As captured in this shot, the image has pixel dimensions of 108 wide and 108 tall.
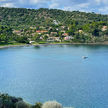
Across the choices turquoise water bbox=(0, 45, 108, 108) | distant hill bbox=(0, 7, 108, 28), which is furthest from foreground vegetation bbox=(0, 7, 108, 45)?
turquoise water bbox=(0, 45, 108, 108)

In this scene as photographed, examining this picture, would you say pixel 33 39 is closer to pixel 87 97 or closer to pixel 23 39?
pixel 23 39

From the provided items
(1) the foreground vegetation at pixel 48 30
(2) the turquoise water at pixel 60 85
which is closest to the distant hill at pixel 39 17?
(1) the foreground vegetation at pixel 48 30

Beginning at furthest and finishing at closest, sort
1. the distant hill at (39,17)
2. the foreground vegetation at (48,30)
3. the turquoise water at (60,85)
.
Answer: the distant hill at (39,17) → the foreground vegetation at (48,30) → the turquoise water at (60,85)

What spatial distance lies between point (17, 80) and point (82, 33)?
72.0 meters

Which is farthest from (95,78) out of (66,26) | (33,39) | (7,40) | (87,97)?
(66,26)

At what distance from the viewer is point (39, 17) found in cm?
14662

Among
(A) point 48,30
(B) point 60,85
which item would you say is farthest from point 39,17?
(B) point 60,85

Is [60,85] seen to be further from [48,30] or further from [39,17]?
[39,17]

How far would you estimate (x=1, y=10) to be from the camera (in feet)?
488

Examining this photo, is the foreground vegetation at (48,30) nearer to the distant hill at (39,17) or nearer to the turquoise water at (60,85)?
the distant hill at (39,17)

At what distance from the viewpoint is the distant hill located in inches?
5143

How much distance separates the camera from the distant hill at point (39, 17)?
131m

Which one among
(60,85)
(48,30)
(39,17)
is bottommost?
(60,85)

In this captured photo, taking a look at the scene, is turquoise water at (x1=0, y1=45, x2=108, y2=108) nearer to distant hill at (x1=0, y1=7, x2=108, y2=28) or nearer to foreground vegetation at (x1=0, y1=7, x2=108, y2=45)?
foreground vegetation at (x1=0, y1=7, x2=108, y2=45)
